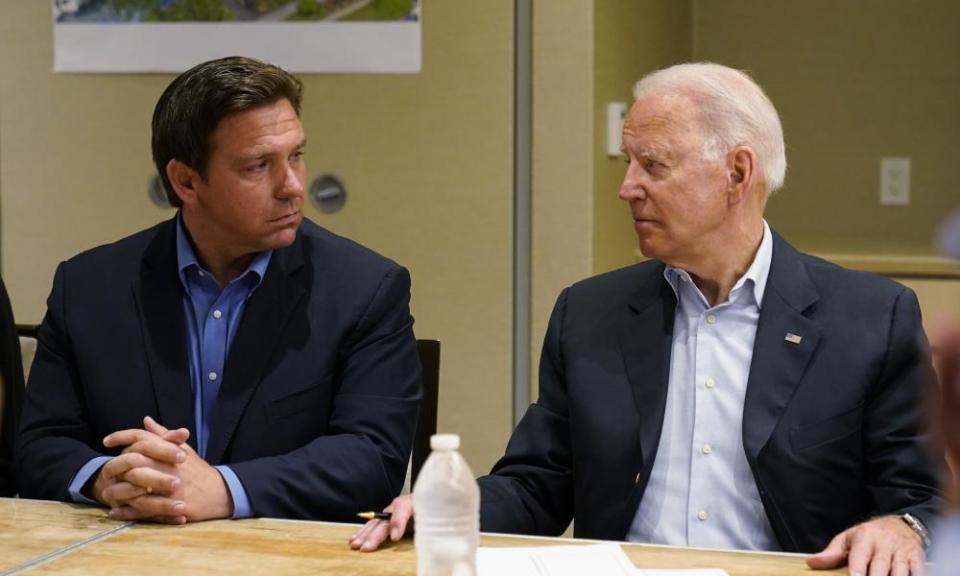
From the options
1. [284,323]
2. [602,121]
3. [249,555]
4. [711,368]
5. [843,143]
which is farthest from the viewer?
[843,143]

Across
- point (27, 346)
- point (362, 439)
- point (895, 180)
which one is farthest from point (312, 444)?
point (895, 180)

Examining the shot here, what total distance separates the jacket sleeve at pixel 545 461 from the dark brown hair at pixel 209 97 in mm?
609

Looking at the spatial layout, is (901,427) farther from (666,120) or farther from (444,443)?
(444,443)

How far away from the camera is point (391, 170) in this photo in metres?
3.42

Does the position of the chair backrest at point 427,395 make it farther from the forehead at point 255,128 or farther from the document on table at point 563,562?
the document on table at point 563,562

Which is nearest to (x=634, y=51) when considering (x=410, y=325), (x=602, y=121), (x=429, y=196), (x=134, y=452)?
(x=602, y=121)

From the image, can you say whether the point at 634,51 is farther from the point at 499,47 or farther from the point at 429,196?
the point at 429,196

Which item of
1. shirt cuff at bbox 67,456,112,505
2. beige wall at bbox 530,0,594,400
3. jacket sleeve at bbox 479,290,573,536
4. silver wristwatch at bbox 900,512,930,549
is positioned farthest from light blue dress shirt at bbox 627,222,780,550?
beige wall at bbox 530,0,594,400

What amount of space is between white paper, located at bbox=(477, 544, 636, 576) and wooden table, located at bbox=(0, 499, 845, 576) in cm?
3

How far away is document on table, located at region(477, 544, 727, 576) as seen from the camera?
5.16ft

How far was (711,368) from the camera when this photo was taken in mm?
2043

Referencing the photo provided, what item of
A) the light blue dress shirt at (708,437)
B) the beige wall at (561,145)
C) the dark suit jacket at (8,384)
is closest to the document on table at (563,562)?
the light blue dress shirt at (708,437)

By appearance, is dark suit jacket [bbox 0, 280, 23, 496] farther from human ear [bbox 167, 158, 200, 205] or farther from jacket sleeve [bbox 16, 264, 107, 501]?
human ear [bbox 167, 158, 200, 205]

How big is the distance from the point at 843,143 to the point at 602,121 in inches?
37.4
